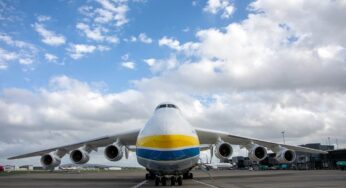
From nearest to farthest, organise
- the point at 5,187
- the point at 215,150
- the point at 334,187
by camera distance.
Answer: the point at 334,187
the point at 5,187
the point at 215,150

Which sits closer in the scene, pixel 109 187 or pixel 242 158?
pixel 109 187

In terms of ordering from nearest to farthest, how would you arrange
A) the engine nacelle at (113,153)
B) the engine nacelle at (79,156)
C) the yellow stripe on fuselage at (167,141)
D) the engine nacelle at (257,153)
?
the yellow stripe on fuselage at (167,141), the engine nacelle at (113,153), the engine nacelle at (79,156), the engine nacelle at (257,153)

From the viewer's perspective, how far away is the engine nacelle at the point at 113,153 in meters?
23.2

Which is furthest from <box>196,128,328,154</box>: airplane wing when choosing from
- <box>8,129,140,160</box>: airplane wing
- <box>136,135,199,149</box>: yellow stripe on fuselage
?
<box>136,135,199,149</box>: yellow stripe on fuselage

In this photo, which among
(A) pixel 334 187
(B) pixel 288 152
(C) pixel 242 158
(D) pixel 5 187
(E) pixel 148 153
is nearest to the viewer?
(A) pixel 334 187

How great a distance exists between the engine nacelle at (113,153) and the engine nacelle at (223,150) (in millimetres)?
5646

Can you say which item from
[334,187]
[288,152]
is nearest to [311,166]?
[288,152]

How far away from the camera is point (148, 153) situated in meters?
16.2

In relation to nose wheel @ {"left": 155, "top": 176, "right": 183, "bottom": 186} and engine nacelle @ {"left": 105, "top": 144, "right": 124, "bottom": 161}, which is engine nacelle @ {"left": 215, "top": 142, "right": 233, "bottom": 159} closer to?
nose wheel @ {"left": 155, "top": 176, "right": 183, "bottom": 186}

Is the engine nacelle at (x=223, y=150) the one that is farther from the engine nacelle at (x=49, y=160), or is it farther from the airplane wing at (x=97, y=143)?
the engine nacelle at (x=49, y=160)

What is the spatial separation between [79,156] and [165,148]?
440 inches

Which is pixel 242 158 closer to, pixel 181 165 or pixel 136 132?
pixel 136 132

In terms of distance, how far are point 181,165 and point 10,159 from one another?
15514 mm

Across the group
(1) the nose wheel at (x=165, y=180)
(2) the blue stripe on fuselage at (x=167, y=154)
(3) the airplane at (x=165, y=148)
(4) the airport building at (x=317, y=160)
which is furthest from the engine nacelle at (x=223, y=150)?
(4) the airport building at (x=317, y=160)
